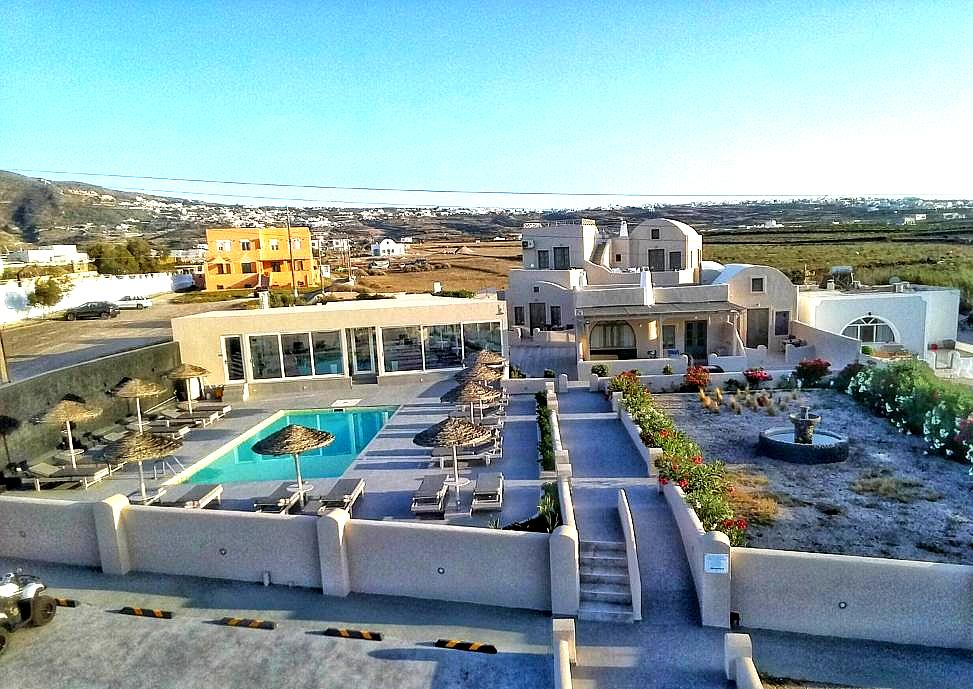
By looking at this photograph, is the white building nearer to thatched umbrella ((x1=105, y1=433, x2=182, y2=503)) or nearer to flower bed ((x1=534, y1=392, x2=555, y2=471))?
flower bed ((x1=534, y1=392, x2=555, y2=471))

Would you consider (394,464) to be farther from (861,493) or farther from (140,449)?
(861,493)

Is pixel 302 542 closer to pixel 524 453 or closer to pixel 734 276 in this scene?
pixel 524 453

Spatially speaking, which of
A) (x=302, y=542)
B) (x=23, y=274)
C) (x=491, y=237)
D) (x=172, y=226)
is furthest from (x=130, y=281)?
(x=491, y=237)

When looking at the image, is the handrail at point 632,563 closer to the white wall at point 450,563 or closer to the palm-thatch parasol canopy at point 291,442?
the white wall at point 450,563

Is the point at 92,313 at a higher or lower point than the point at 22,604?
higher

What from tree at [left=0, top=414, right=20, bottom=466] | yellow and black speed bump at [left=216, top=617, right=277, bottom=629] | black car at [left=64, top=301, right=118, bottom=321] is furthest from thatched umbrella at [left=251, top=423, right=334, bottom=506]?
black car at [left=64, top=301, right=118, bottom=321]

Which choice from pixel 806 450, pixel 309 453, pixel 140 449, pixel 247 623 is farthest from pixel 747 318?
pixel 247 623

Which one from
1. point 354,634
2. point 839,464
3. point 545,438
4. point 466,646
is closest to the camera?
point 466,646
